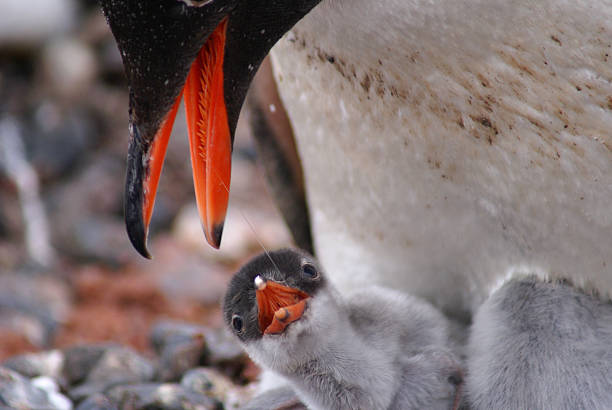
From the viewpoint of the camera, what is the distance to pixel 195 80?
1264mm

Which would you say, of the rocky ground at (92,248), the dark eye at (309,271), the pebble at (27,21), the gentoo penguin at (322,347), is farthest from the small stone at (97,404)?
the pebble at (27,21)

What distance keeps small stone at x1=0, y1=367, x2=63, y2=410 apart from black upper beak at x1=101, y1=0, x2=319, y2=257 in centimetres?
54

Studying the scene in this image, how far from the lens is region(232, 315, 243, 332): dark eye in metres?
1.46

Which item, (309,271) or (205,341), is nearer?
(309,271)

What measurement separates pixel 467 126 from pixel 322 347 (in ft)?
1.29

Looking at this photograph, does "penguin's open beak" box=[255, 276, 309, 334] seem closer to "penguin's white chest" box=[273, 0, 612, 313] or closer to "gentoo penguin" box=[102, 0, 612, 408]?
"gentoo penguin" box=[102, 0, 612, 408]

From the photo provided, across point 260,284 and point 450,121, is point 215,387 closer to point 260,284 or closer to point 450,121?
point 260,284

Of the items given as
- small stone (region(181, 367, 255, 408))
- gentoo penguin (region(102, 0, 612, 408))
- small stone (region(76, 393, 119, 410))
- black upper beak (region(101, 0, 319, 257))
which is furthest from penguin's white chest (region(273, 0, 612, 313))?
small stone (region(76, 393, 119, 410))

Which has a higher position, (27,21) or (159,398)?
(159,398)

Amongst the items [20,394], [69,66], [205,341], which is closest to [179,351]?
[205,341]

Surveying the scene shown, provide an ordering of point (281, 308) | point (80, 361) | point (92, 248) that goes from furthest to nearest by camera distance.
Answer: point (92, 248) < point (80, 361) < point (281, 308)

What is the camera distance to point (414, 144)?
1487 mm

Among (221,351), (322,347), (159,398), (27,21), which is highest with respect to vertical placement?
(322,347)

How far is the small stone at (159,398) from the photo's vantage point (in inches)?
67.4
